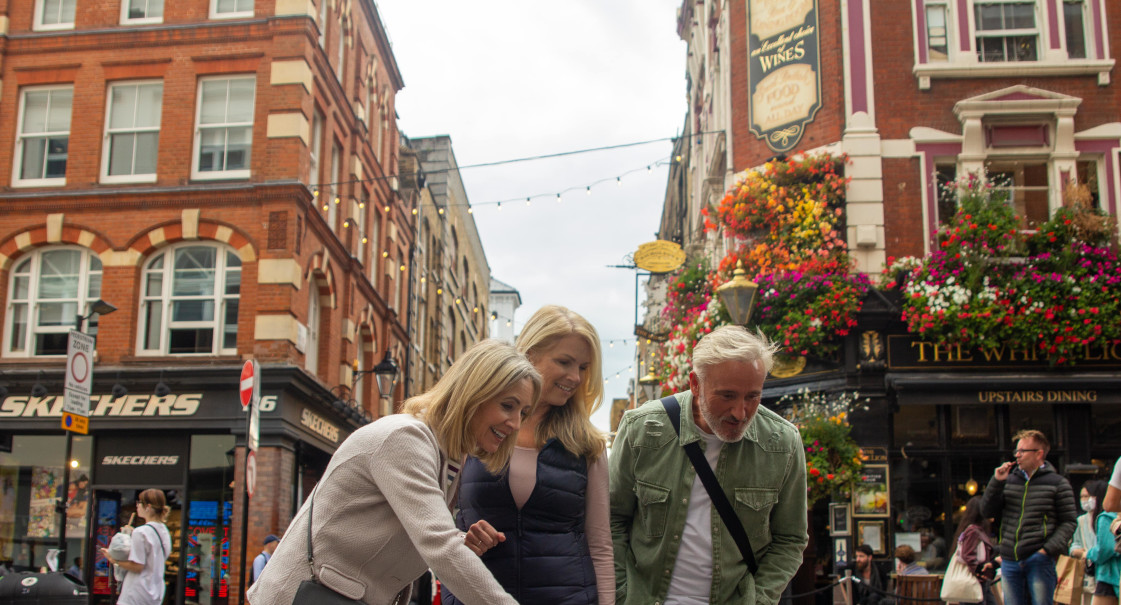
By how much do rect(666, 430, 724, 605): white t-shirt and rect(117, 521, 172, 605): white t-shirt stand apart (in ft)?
23.0

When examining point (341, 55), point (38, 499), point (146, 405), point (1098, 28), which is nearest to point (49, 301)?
point (146, 405)

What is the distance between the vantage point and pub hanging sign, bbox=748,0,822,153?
17.6 m

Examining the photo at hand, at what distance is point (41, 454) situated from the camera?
20.3 m

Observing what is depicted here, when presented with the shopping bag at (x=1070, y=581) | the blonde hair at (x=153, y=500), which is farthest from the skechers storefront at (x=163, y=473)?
the shopping bag at (x=1070, y=581)

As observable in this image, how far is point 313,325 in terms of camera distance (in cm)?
2312

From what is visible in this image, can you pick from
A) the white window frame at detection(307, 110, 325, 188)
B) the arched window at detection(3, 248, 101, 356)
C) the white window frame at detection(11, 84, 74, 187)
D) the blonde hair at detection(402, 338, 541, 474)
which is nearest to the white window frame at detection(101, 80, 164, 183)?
the white window frame at detection(11, 84, 74, 187)

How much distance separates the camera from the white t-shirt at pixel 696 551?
3.88m

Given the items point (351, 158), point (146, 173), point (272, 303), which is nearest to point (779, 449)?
point (272, 303)

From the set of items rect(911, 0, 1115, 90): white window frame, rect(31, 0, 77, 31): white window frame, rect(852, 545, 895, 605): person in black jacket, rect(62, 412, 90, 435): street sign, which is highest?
rect(31, 0, 77, 31): white window frame

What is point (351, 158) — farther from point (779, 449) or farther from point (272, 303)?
point (779, 449)

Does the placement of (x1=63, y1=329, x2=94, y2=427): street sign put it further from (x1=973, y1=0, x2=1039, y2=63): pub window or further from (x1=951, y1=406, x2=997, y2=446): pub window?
(x1=973, y1=0, x2=1039, y2=63): pub window

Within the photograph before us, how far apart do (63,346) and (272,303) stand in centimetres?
443

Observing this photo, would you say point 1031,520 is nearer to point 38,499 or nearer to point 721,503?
point 721,503

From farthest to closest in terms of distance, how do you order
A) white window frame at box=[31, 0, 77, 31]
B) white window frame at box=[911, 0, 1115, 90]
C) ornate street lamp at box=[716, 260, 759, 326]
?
1. white window frame at box=[31, 0, 77, 31]
2. white window frame at box=[911, 0, 1115, 90]
3. ornate street lamp at box=[716, 260, 759, 326]
